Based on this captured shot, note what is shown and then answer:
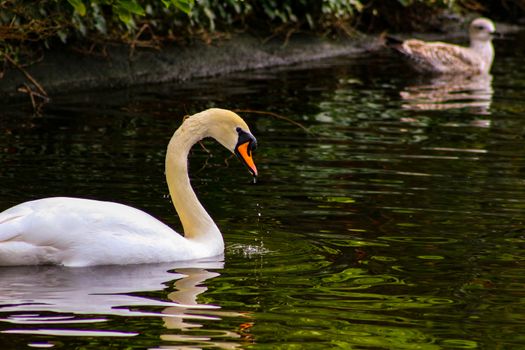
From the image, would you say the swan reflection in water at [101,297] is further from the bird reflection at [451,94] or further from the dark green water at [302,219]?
the bird reflection at [451,94]

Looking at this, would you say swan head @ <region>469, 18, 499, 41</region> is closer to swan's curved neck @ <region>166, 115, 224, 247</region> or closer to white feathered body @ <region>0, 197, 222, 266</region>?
swan's curved neck @ <region>166, 115, 224, 247</region>

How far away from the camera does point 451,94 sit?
53.5 ft

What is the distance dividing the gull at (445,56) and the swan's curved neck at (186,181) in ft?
34.7

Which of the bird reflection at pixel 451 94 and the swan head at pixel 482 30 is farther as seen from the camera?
the swan head at pixel 482 30

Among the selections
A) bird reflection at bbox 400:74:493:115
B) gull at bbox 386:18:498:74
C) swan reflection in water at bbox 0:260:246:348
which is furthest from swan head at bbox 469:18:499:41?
swan reflection in water at bbox 0:260:246:348

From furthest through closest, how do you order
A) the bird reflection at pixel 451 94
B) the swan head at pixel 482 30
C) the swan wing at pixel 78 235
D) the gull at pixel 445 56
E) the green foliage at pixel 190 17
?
the swan head at pixel 482 30
the gull at pixel 445 56
the bird reflection at pixel 451 94
the green foliage at pixel 190 17
the swan wing at pixel 78 235

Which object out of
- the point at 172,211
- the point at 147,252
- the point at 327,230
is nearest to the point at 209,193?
the point at 172,211

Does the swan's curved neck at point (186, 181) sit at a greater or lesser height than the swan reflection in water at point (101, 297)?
greater

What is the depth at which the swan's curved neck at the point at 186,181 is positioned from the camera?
7848mm

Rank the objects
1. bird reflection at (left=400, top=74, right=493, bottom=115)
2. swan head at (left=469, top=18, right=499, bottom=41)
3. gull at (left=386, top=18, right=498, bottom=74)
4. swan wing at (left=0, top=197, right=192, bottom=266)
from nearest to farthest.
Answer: swan wing at (left=0, top=197, right=192, bottom=266) < bird reflection at (left=400, top=74, right=493, bottom=115) < gull at (left=386, top=18, right=498, bottom=74) < swan head at (left=469, top=18, right=499, bottom=41)

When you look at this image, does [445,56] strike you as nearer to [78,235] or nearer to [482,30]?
[482,30]

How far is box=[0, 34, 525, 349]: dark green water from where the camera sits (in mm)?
6113

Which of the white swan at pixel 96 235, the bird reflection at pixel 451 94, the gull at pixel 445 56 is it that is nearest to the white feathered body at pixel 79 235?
the white swan at pixel 96 235

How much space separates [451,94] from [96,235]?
9.65 meters
